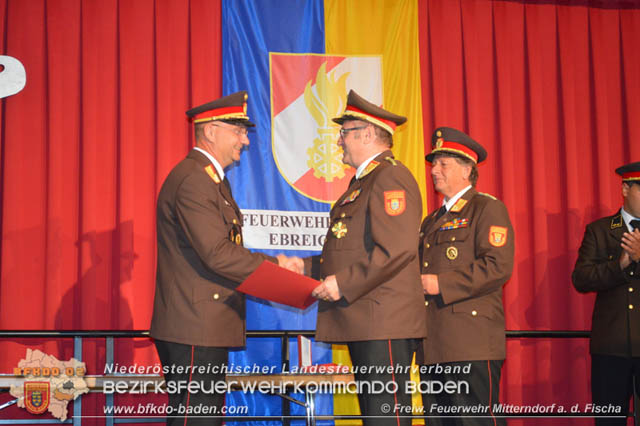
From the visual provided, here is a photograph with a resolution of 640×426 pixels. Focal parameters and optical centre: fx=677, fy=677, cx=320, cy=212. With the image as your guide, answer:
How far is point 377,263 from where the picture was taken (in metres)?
2.83

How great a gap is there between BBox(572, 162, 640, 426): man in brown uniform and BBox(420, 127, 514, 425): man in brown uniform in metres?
1.00

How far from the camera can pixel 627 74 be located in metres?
5.64

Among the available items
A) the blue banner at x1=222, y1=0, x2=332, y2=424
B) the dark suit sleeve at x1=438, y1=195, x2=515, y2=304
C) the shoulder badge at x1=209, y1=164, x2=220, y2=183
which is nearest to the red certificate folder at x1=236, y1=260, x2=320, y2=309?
the shoulder badge at x1=209, y1=164, x2=220, y2=183

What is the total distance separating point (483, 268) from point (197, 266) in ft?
4.66

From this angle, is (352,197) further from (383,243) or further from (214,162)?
(214,162)

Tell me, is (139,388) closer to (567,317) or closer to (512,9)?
(567,317)

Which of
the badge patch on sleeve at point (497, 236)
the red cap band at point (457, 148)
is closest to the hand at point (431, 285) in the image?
the badge patch on sleeve at point (497, 236)

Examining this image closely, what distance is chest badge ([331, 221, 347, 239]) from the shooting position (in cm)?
304

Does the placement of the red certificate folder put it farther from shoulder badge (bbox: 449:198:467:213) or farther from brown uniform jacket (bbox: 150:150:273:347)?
shoulder badge (bbox: 449:198:467:213)

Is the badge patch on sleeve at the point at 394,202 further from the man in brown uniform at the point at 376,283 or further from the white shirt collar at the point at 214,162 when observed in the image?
the white shirt collar at the point at 214,162

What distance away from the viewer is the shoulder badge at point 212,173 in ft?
10.6

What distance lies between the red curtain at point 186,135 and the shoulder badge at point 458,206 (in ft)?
5.06

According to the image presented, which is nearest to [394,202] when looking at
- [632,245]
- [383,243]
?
[383,243]

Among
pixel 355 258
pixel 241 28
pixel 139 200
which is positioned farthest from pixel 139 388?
pixel 241 28
